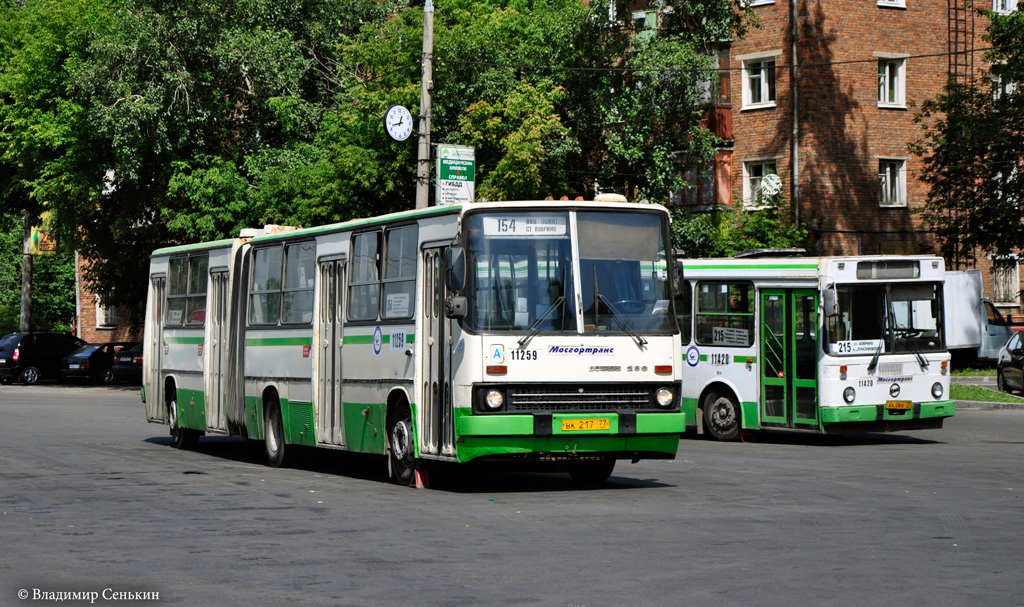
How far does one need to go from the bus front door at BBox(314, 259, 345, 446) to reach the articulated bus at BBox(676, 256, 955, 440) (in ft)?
23.4

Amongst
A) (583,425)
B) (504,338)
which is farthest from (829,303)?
(504,338)

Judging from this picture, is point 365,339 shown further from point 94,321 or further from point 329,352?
point 94,321

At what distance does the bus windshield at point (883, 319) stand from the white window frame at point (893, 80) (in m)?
25.9

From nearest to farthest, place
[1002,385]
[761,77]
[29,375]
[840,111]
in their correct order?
1. [1002,385]
2. [840,111]
3. [761,77]
4. [29,375]

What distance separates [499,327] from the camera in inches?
574

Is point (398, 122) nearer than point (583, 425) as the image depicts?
No

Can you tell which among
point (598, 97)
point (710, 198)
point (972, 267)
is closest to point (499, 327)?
point (598, 97)

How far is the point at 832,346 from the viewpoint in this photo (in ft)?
71.8

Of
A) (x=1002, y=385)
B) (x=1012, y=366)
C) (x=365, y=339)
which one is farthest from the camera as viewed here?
(x=1002, y=385)

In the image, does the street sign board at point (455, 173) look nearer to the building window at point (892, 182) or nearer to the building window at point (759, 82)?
the building window at point (759, 82)

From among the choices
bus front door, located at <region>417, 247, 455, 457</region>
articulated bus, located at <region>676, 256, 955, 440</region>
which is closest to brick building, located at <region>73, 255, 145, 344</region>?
articulated bus, located at <region>676, 256, 955, 440</region>

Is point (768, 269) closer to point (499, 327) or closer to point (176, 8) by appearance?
point (499, 327)

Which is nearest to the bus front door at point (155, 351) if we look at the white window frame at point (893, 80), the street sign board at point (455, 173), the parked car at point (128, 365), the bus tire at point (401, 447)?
the street sign board at point (455, 173)

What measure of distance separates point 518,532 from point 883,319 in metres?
11.8
